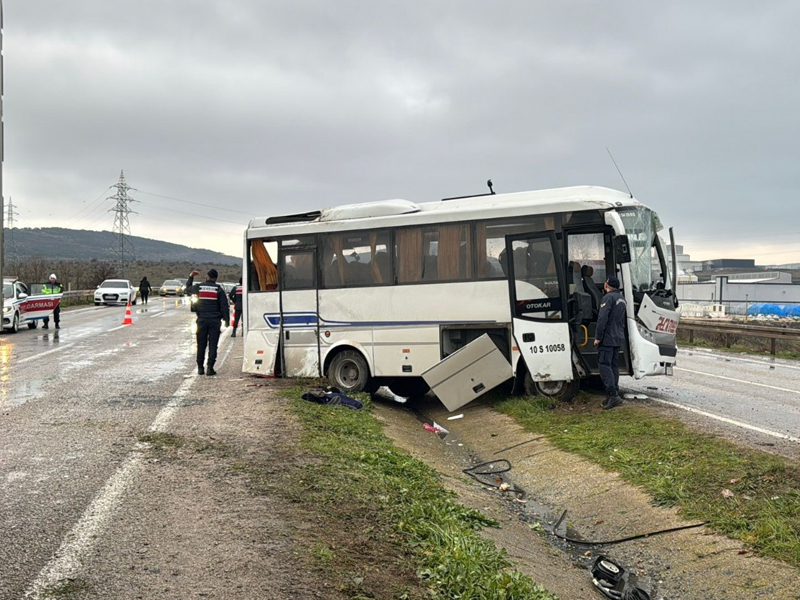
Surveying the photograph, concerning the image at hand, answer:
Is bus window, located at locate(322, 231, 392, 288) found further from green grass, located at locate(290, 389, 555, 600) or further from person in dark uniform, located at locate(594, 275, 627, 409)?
green grass, located at locate(290, 389, 555, 600)

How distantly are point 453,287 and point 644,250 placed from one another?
3.23m

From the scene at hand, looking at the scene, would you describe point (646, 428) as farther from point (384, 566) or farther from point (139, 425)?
point (139, 425)

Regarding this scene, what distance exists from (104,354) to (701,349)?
19601 mm

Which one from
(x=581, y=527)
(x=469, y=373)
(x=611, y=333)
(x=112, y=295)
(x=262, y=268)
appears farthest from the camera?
(x=112, y=295)

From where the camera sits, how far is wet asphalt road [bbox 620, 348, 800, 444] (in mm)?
9797

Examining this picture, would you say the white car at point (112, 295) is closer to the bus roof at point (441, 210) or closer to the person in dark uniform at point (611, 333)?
the bus roof at point (441, 210)

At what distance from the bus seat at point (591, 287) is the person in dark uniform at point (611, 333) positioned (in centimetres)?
63

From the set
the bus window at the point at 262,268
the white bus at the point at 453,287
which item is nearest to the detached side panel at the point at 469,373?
the white bus at the point at 453,287

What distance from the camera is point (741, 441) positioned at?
27.2 ft

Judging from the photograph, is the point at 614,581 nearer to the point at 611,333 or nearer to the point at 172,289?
the point at 611,333

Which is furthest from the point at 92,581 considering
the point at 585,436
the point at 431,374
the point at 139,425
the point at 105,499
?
the point at 431,374

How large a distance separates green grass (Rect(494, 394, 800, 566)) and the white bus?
1.31 meters

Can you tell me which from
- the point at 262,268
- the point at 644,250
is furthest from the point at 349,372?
the point at 644,250

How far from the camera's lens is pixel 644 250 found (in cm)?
1168
